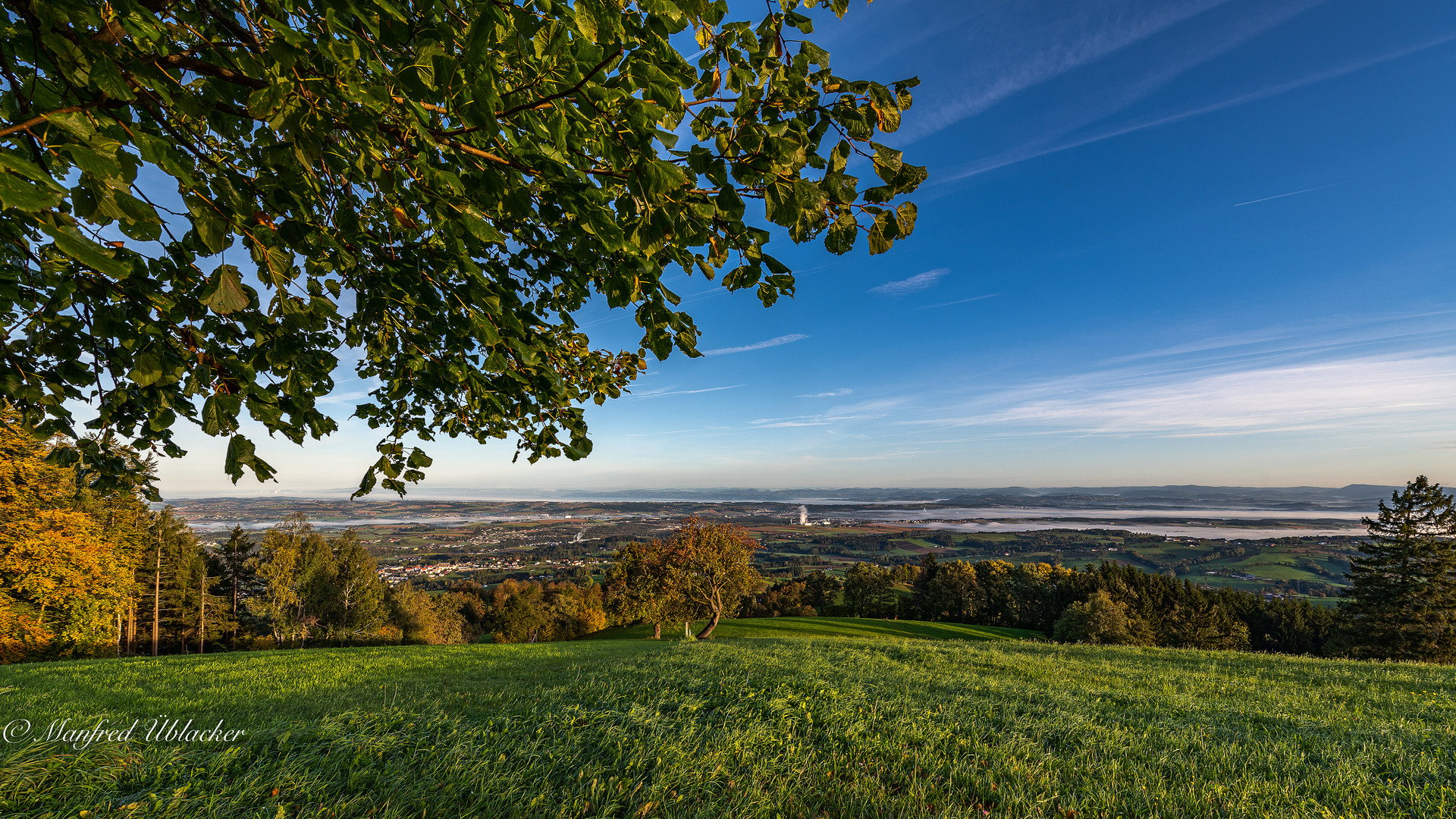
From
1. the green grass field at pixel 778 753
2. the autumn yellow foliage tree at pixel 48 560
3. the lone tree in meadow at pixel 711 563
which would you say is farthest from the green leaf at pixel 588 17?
the lone tree in meadow at pixel 711 563

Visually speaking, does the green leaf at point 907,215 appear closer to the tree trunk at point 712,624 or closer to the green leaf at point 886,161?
the green leaf at point 886,161

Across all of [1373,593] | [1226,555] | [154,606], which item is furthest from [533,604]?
[1226,555]

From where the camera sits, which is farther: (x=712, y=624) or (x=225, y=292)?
(x=712, y=624)

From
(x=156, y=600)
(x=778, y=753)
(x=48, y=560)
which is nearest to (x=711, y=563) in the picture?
(x=778, y=753)

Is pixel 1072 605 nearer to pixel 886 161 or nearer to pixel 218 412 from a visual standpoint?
pixel 886 161

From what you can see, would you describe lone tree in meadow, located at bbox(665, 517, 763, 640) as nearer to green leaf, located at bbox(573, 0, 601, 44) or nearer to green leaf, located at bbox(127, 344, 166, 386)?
green leaf, located at bbox(127, 344, 166, 386)

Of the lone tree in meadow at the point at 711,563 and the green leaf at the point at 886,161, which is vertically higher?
the green leaf at the point at 886,161
